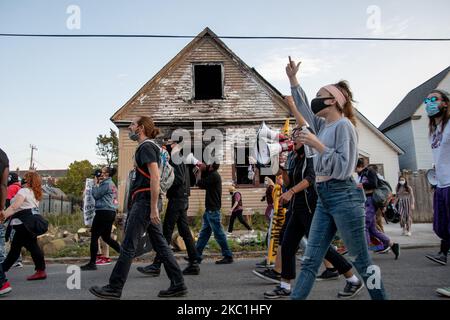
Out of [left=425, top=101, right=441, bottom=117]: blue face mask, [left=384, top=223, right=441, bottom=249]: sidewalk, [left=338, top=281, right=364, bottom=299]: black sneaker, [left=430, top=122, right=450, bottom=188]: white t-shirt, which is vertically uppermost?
[left=425, top=101, right=441, bottom=117]: blue face mask

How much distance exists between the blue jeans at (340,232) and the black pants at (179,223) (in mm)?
3053

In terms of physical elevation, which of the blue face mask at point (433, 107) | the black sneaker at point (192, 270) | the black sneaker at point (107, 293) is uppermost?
the blue face mask at point (433, 107)

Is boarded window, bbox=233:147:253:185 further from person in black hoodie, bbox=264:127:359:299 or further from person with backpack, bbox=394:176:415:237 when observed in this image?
person in black hoodie, bbox=264:127:359:299

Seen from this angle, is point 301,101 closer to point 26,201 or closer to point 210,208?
point 210,208

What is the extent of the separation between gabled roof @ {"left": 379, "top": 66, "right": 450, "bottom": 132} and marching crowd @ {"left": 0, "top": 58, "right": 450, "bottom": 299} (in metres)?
19.1

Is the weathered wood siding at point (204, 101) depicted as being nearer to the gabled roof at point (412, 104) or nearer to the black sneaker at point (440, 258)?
the black sneaker at point (440, 258)

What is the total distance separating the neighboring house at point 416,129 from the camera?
2248 centimetres

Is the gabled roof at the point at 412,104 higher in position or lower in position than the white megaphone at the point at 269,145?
higher

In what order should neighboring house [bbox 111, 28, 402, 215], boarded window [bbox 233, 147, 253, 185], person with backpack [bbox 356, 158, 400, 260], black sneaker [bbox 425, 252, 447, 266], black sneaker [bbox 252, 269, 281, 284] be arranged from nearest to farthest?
black sneaker [bbox 252, 269, 281, 284], black sneaker [bbox 425, 252, 447, 266], person with backpack [bbox 356, 158, 400, 260], neighboring house [bbox 111, 28, 402, 215], boarded window [bbox 233, 147, 253, 185]

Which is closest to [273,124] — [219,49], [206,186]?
[219,49]

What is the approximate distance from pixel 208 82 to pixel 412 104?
16.0m

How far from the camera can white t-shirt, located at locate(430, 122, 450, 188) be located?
13.1ft

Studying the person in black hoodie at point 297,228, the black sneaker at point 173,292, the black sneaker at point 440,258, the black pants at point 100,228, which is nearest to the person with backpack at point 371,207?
the black sneaker at point 440,258

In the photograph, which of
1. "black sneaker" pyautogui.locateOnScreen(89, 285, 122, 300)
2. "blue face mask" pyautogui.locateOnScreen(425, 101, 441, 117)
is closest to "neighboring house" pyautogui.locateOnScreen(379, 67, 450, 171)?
"blue face mask" pyautogui.locateOnScreen(425, 101, 441, 117)
